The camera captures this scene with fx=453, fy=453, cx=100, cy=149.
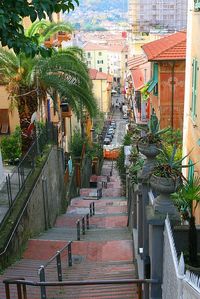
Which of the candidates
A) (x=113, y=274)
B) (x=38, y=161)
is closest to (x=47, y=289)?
(x=113, y=274)

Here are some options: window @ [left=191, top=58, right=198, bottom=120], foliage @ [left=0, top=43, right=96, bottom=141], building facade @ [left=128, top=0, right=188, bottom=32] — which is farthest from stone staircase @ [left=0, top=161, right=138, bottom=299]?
building facade @ [left=128, top=0, right=188, bottom=32]

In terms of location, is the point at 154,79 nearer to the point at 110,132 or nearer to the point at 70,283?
the point at 70,283

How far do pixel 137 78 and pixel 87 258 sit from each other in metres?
25.2

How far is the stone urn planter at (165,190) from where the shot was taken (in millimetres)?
6098

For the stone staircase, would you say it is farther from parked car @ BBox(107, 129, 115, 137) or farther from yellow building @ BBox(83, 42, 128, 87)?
yellow building @ BBox(83, 42, 128, 87)

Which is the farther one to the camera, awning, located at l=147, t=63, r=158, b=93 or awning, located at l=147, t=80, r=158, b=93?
awning, located at l=147, t=80, r=158, b=93

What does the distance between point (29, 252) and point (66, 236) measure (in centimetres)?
260

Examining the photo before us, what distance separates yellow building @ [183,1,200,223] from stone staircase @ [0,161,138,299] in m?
2.56

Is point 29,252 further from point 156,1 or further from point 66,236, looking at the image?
point 156,1

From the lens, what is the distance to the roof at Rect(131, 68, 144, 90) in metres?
34.0

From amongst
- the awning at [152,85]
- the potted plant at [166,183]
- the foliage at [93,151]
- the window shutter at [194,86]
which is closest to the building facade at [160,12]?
the foliage at [93,151]

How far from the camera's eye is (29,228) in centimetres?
1358

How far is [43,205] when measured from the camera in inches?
644

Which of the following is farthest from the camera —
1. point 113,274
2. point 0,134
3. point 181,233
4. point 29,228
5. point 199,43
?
point 0,134
